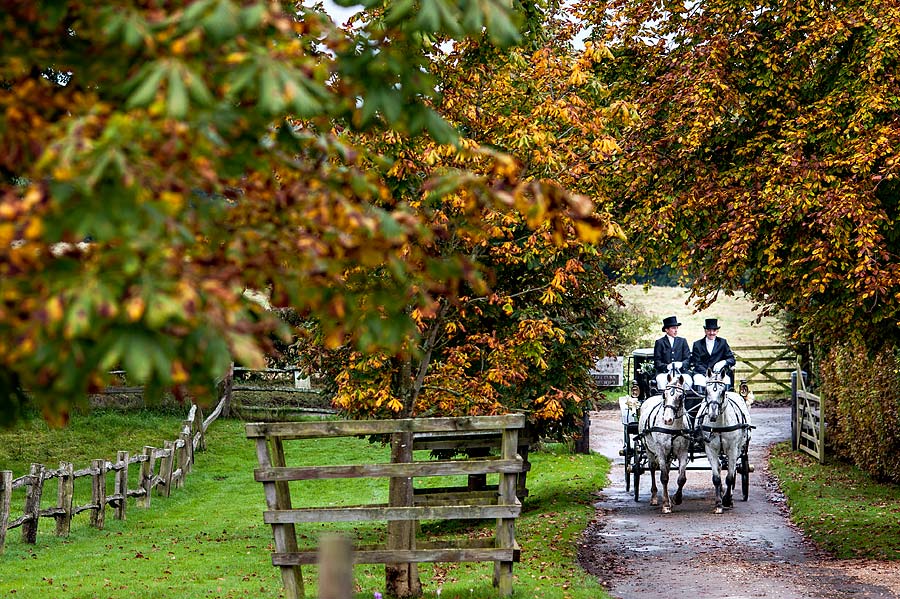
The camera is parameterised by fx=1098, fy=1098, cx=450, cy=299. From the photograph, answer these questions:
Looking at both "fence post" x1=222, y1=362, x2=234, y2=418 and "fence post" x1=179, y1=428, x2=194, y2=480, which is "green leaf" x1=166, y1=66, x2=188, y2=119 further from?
"fence post" x1=222, y1=362, x2=234, y2=418

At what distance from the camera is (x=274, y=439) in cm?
981

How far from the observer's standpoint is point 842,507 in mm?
18406

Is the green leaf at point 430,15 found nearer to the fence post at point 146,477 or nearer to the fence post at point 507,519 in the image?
the fence post at point 507,519

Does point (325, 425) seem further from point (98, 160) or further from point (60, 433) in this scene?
point (60, 433)

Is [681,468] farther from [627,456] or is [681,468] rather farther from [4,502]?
[4,502]

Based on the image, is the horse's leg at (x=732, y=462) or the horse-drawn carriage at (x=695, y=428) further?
the horse's leg at (x=732, y=462)

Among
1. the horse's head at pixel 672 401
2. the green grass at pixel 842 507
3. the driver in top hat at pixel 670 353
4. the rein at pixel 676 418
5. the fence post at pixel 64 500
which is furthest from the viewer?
the driver in top hat at pixel 670 353

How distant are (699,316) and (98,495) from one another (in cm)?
5337

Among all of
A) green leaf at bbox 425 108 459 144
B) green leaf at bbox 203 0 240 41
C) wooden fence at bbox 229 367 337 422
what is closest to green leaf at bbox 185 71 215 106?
green leaf at bbox 203 0 240 41

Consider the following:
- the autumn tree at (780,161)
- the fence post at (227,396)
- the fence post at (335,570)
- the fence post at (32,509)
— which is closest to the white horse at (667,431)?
the autumn tree at (780,161)

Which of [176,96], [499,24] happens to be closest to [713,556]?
[499,24]

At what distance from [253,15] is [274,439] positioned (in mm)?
6975

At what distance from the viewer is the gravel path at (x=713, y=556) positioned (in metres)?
12.1

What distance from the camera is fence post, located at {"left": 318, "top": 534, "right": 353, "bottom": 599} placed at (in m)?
3.29
